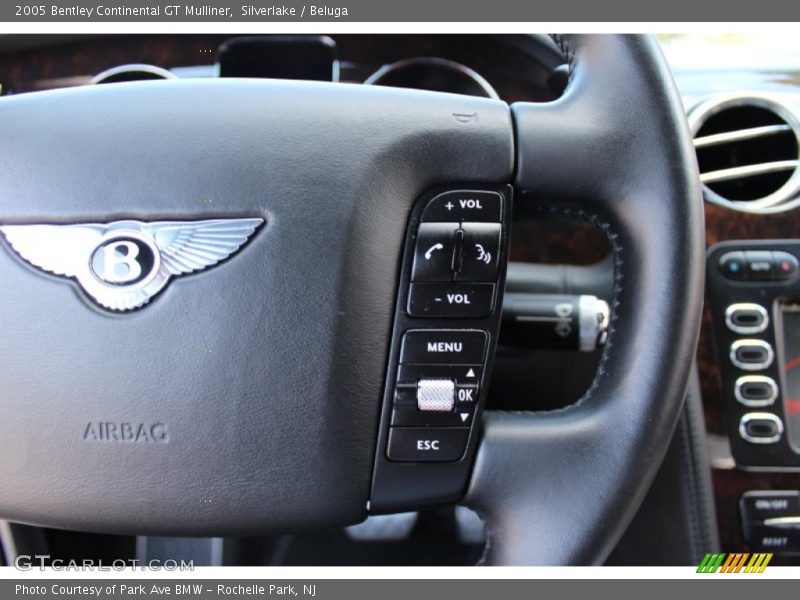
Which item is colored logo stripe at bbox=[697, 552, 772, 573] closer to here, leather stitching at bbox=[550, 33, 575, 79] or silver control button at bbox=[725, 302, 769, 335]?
silver control button at bbox=[725, 302, 769, 335]

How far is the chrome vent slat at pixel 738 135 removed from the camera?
1.12 m

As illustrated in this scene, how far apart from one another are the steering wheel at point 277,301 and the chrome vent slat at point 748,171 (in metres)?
0.36

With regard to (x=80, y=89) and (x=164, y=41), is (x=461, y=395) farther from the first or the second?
Answer: (x=164, y=41)

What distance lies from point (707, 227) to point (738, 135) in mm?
162

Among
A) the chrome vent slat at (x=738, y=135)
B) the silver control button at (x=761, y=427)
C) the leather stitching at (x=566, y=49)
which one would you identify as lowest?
the silver control button at (x=761, y=427)

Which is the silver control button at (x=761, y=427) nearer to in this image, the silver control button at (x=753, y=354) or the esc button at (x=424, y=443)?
the silver control button at (x=753, y=354)

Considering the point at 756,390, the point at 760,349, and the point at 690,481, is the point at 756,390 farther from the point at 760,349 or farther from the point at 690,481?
the point at 690,481

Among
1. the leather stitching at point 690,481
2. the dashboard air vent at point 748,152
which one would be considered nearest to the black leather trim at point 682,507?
the leather stitching at point 690,481

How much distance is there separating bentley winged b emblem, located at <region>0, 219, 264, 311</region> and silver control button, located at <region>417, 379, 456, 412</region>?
235 mm

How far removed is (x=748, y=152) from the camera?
1181mm

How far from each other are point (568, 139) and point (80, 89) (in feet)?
1.73

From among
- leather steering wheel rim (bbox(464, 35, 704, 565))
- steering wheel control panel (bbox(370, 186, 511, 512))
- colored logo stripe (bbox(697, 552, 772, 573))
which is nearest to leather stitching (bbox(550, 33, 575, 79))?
leather steering wheel rim (bbox(464, 35, 704, 565))

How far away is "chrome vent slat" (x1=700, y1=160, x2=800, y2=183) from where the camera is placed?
3.61ft

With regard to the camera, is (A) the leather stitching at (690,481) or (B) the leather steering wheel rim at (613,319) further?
(A) the leather stitching at (690,481)
